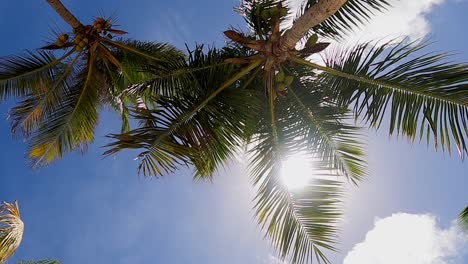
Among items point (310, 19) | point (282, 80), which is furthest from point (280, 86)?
→ point (310, 19)

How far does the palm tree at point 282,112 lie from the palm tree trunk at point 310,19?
1.1 inches

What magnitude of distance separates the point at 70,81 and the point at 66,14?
1.41 m

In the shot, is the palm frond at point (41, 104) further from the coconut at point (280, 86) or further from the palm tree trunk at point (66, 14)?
the coconut at point (280, 86)

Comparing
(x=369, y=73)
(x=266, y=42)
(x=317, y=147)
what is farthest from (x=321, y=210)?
(x=266, y=42)

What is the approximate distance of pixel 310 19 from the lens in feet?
22.3

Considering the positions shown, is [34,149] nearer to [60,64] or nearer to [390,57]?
[60,64]

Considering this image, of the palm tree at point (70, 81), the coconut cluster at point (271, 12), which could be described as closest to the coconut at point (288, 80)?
the coconut cluster at point (271, 12)

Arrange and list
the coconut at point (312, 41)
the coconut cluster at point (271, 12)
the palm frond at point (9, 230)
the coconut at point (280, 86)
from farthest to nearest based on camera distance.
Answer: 1. the coconut at point (280, 86)
2. the coconut cluster at point (271, 12)
3. the coconut at point (312, 41)
4. the palm frond at point (9, 230)

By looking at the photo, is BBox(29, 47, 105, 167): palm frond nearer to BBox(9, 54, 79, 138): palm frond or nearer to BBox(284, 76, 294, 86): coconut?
BBox(9, 54, 79, 138): palm frond

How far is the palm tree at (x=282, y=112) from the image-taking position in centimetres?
755

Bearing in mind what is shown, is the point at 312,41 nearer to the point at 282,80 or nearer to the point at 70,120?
the point at 282,80

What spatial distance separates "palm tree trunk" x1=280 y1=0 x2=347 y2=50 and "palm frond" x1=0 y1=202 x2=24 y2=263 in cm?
421

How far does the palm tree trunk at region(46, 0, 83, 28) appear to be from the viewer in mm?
9491

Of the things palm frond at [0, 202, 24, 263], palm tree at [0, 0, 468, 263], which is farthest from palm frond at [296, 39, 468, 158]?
palm frond at [0, 202, 24, 263]
